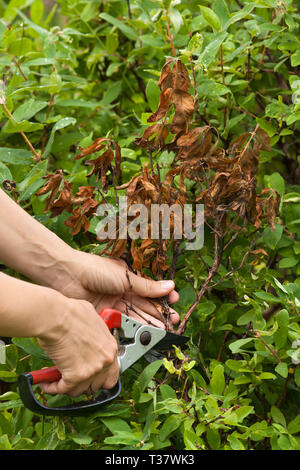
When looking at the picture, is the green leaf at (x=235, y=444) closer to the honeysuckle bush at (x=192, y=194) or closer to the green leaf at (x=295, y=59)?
the honeysuckle bush at (x=192, y=194)

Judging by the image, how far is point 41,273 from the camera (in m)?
1.91

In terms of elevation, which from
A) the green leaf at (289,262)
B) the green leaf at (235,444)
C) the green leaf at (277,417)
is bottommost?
the green leaf at (277,417)

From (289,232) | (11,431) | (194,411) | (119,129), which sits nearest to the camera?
(194,411)

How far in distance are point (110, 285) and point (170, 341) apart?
0.25m

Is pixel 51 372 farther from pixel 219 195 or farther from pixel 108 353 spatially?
pixel 219 195

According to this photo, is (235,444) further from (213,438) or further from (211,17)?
(211,17)

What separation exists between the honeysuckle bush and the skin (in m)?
0.09

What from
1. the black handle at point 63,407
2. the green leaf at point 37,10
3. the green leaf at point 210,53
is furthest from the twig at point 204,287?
the green leaf at point 37,10

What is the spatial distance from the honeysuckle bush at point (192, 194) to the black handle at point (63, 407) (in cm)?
5

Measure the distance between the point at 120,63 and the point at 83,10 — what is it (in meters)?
0.29

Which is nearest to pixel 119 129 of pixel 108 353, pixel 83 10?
pixel 83 10

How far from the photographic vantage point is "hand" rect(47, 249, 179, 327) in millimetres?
1846

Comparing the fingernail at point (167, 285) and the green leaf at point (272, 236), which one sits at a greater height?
the fingernail at point (167, 285)

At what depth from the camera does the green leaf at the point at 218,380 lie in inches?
65.4
